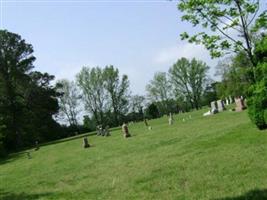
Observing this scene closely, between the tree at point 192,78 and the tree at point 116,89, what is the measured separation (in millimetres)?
14502

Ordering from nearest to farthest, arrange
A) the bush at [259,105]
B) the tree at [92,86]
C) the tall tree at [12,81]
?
the bush at [259,105]
the tall tree at [12,81]
the tree at [92,86]

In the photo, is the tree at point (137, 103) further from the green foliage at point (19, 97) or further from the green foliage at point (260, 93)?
the green foliage at point (260, 93)

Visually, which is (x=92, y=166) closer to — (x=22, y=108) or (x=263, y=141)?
(x=263, y=141)

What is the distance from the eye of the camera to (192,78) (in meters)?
99.1

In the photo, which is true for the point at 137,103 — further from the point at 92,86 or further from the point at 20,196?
the point at 20,196

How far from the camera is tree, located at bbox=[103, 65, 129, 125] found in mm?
90800

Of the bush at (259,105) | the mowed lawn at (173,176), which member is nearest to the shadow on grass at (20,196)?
the mowed lawn at (173,176)

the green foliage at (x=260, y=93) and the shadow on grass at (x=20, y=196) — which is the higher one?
the green foliage at (x=260, y=93)

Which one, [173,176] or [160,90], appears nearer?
[173,176]

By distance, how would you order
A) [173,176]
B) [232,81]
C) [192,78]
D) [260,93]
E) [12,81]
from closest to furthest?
[173,176] → [260,93] → [12,81] → [232,81] → [192,78]

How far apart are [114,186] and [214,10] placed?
33.1ft

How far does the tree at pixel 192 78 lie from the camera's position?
325 feet

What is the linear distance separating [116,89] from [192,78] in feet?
61.2

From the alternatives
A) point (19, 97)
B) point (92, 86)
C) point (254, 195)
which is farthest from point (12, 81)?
point (254, 195)
